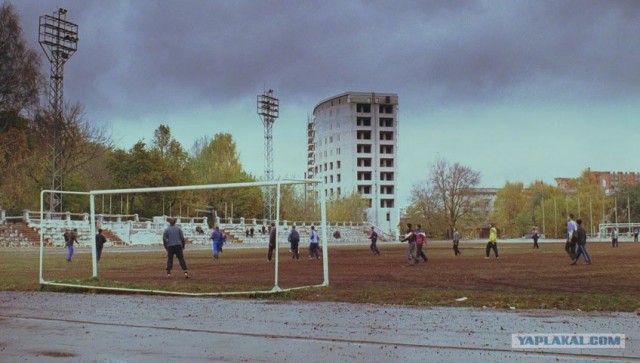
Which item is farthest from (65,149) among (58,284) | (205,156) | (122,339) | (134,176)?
(122,339)

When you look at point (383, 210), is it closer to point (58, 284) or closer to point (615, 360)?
point (58, 284)

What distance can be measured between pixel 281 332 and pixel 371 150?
382 feet

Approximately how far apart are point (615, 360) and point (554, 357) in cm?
69

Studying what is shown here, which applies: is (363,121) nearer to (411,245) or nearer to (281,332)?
(411,245)

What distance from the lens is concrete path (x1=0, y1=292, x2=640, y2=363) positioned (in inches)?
326

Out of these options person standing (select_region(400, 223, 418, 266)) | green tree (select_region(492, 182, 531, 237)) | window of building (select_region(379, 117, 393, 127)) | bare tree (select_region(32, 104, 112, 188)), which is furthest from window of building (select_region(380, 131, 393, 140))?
person standing (select_region(400, 223, 418, 266))

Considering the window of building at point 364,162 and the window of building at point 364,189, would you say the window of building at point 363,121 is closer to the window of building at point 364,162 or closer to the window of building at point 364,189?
the window of building at point 364,162

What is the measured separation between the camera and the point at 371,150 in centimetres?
12588

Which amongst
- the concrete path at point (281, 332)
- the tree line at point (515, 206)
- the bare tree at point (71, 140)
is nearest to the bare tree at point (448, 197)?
the tree line at point (515, 206)

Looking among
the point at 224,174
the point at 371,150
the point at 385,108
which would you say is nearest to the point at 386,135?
the point at 371,150

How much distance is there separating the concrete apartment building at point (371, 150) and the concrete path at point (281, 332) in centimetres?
10961

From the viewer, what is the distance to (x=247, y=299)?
15.4 meters

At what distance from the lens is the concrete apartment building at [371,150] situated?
408 feet

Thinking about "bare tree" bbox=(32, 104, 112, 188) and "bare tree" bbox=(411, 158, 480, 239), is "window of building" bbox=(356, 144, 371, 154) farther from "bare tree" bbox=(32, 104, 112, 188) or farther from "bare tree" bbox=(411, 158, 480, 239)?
"bare tree" bbox=(32, 104, 112, 188)
